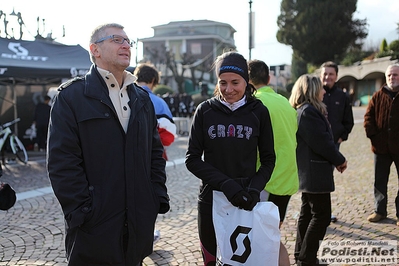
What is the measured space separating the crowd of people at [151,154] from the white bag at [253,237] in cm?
8

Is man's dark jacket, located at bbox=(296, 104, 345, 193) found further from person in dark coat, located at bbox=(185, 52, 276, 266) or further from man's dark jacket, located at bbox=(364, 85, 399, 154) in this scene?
man's dark jacket, located at bbox=(364, 85, 399, 154)

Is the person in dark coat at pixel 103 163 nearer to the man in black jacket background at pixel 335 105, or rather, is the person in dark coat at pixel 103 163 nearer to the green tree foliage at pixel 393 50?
the man in black jacket background at pixel 335 105

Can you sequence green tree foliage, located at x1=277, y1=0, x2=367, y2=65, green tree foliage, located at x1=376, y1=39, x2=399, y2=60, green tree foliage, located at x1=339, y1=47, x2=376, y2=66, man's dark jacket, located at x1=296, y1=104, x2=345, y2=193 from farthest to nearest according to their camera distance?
green tree foliage, located at x1=277, y1=0, x2=367, y2=65, green tree foliage, located at x1=339, y1=47, x2=376, y2=66, green tree foliage, located at x1=376, y1=39, x2=399, y2=60, man's dark jacket, located at x1=296, y1=104, x2=345, y2=193

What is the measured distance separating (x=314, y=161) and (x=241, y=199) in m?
1.46

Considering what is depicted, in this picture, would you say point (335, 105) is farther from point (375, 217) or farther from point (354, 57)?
point (354, 57)

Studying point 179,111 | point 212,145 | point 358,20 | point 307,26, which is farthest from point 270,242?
point 358,20

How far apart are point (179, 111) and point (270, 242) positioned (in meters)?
19.7

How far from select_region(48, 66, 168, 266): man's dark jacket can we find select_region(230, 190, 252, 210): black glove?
54 cm

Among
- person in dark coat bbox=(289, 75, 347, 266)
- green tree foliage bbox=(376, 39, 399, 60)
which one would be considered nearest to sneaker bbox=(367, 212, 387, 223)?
person in dark coat bbox=(289, 75, 347, 266)

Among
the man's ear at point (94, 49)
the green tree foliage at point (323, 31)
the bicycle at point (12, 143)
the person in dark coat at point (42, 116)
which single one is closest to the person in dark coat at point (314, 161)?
the man's ear at point (94, 49)

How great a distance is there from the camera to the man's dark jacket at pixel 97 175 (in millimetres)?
1991

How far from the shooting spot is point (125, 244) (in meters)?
2.18

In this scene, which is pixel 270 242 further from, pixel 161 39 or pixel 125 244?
pixel 161 39

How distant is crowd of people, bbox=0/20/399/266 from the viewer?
204cm
